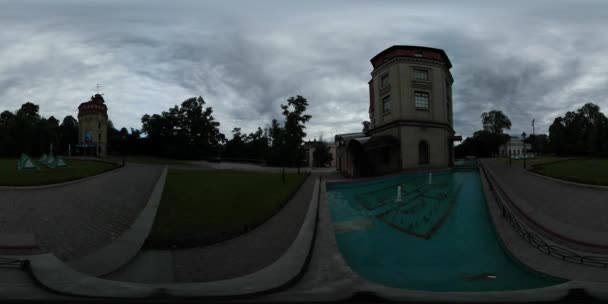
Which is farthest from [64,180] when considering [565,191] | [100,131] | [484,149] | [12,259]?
[484,149]

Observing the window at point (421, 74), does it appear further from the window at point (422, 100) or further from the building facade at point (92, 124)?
the building facade at point (92, 124)

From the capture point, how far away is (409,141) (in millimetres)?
25969

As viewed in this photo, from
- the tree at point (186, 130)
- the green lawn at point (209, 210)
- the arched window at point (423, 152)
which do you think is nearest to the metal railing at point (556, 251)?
the green lawn at point (209, 210)

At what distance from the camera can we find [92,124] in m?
41.1

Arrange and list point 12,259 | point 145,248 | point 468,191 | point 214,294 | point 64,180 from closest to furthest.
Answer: point 214,294, point 12,259, point 145,248, point 64,180, point 468,191

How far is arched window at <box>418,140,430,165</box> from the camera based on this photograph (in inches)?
1041

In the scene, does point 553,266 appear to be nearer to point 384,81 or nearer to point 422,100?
point 422,100

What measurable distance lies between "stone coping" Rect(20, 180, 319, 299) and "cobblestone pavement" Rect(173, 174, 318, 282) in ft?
1.48

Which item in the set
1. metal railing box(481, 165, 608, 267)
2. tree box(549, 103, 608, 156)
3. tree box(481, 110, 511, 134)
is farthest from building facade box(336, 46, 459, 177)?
tree box(481, 110, 511, 134)

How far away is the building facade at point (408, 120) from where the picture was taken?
85.3 feet

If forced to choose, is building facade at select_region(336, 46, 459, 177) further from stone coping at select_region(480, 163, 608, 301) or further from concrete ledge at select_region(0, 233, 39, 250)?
concrete ledge at select_region(0, 233, 39, 250)

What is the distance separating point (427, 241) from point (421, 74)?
21.1 metres

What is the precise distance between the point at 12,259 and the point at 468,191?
17829 mm

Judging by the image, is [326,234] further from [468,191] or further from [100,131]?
[100,131]
